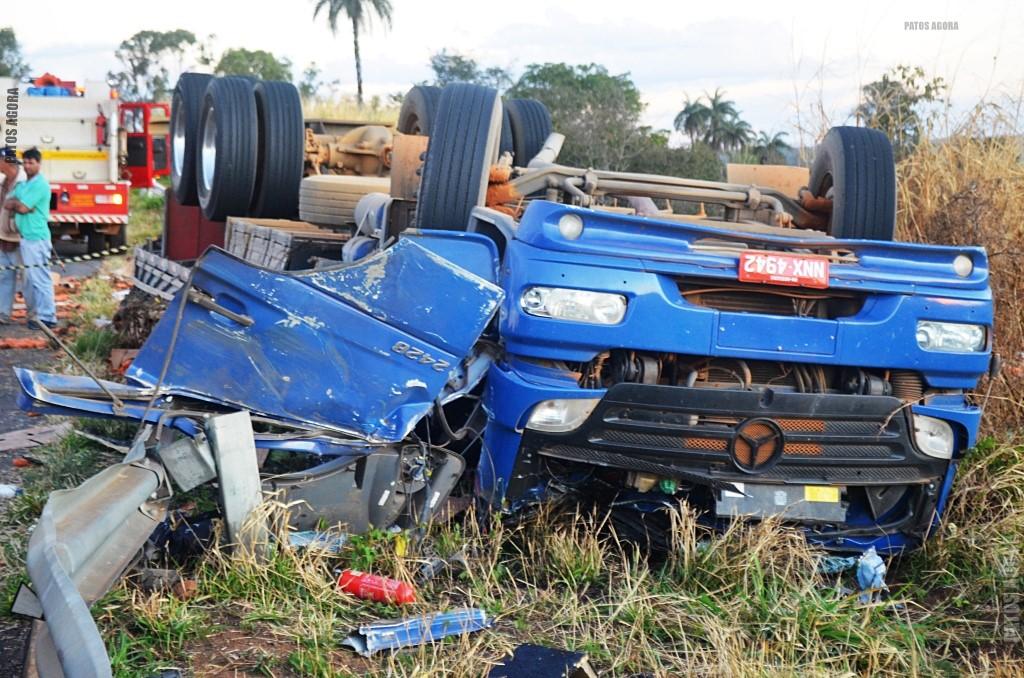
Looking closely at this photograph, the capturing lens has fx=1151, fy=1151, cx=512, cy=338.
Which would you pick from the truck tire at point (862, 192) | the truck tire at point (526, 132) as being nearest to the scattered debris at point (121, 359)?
the truck tire at point (526, 132)

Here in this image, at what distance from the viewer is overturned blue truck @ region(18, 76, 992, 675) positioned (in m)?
3.88

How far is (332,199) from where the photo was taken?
257 inches

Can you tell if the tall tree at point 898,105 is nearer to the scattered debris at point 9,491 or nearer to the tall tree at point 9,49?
the scattered debris at point 9,491

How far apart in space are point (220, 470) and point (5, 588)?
30.2 inches

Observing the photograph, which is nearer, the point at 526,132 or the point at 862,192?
the point at 862,192

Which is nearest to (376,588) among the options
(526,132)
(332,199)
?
(332,199)

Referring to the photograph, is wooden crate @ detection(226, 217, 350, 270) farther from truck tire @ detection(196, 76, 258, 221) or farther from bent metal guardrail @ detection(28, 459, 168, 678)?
bent metal guardrail @ detection(28, 459, 168, 678)

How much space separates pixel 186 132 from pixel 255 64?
40.6 m

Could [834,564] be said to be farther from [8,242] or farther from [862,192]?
[8,242]

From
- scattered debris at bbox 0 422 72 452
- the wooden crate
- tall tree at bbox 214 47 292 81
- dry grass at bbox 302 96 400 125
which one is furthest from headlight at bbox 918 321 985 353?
tall tree at bbox 214 47 292 81

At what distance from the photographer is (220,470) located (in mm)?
3586

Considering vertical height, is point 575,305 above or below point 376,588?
above

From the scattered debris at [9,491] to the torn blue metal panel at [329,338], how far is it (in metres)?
1.59

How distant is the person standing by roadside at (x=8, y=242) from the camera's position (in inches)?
396
